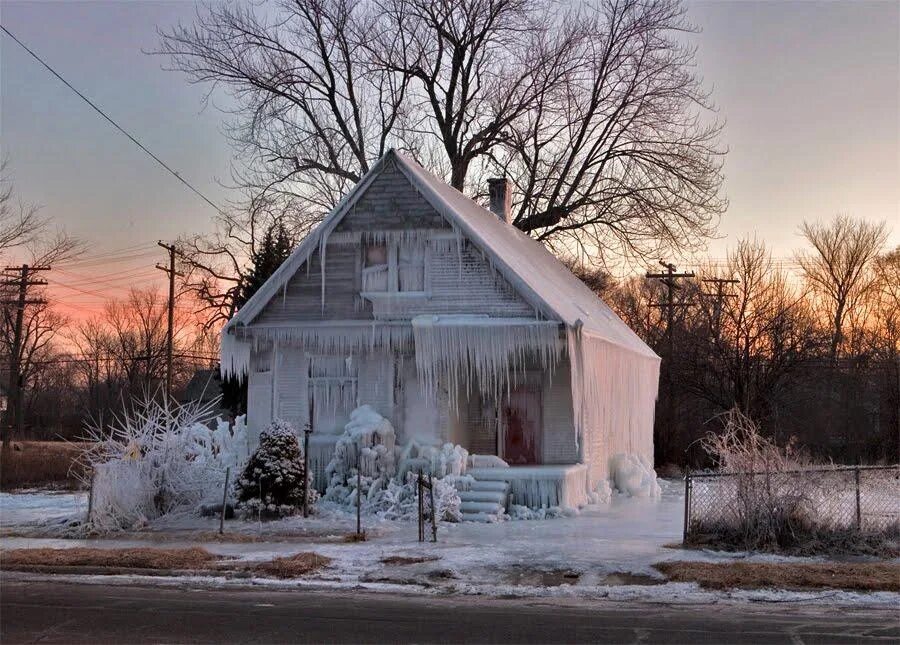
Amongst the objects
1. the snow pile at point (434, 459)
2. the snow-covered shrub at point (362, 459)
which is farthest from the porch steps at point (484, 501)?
the snow-covered shrub at point (362, 459)

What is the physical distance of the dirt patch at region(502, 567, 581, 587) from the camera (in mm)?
10438

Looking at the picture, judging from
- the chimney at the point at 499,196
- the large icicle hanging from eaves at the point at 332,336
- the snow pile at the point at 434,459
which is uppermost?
the chimney at the point at 499,196

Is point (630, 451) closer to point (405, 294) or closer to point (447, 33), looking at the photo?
point (405, 294)

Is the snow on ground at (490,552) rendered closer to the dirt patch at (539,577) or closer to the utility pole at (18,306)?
the dirt patch at (539,577)

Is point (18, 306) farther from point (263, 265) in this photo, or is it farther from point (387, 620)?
point (387, 620)

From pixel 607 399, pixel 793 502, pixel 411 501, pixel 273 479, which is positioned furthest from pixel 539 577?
pixel 607 399

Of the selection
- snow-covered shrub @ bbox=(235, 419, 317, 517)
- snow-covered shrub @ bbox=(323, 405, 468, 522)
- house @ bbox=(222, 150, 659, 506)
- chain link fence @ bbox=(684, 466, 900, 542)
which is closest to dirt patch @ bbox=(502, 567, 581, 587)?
chain link fence @ bbox=(684, 466, 900, 542)

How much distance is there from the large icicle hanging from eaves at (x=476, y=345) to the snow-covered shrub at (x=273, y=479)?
3500 mm

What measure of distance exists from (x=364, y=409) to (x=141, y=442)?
4.88 metres

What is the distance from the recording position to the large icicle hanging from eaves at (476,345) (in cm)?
1803

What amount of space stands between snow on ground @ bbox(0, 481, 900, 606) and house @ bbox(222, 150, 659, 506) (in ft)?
8.69

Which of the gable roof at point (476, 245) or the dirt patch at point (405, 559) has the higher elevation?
the gable roof at point (476, 245)

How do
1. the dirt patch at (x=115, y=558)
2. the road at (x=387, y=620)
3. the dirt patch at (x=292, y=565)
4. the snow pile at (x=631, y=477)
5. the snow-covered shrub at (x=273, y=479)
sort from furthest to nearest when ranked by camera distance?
the snow pile at (x=631, y=477), the snow-covered shrub at (x=273, y=479), the dirt patch at (x=115, y=558), the dirt patch at (x=292, y=565), the road at (x=387, y=620)

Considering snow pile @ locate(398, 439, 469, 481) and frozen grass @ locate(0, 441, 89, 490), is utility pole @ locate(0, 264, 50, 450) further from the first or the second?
snow pile @ locate(398, 439, 469, 481)
